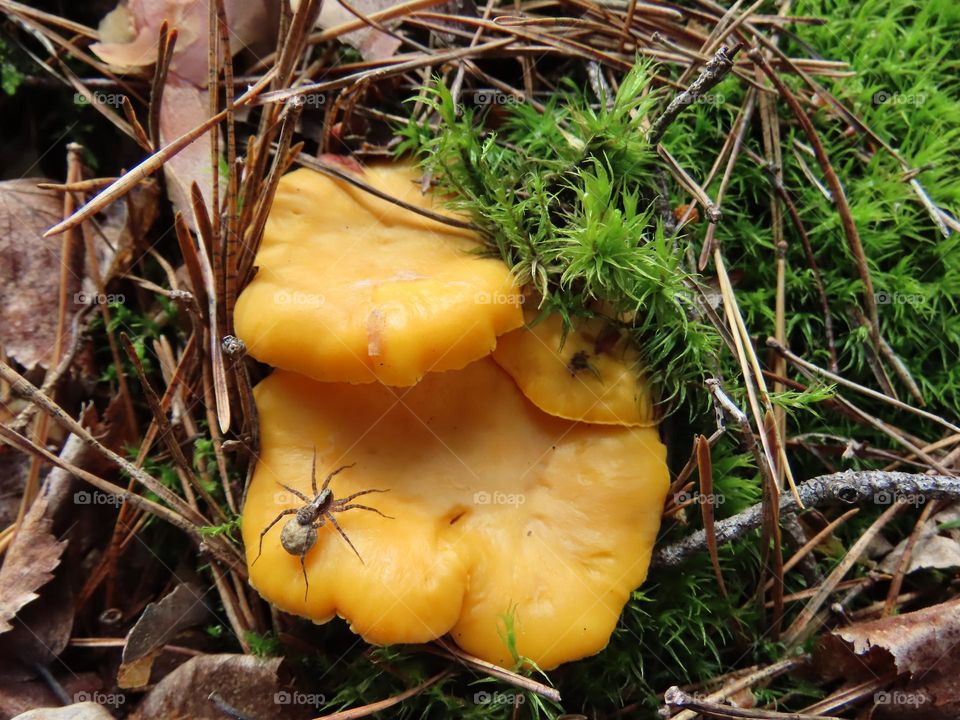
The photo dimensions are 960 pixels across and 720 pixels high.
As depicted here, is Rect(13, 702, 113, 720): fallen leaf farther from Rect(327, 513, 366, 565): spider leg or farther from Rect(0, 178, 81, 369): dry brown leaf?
Rect(0, 178, 81, 369): dry brown leaf

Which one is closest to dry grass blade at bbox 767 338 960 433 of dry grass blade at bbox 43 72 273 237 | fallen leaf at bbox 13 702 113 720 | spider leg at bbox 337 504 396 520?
spider leg at bbox 337 504 396 520

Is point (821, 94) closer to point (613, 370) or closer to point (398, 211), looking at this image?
point (613, 370)

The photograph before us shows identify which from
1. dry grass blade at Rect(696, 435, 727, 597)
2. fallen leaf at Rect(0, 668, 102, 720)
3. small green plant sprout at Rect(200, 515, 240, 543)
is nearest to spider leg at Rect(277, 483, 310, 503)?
small green plant sprout at Rect(200, 515, 240, 543)

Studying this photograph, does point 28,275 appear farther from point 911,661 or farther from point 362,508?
point 911,661

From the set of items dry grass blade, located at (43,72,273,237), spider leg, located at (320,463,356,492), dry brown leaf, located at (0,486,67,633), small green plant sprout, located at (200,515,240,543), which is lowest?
dry brown leaf, located at (0,486,67,633)

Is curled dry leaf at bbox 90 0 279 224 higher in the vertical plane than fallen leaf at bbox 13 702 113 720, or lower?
higher

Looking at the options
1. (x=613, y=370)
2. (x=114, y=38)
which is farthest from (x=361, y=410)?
(x=114, y=38)

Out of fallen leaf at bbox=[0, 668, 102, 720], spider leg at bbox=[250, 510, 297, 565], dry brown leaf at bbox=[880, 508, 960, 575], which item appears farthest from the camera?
dry brown leaf at bbox=[880, 508, 960, 575]

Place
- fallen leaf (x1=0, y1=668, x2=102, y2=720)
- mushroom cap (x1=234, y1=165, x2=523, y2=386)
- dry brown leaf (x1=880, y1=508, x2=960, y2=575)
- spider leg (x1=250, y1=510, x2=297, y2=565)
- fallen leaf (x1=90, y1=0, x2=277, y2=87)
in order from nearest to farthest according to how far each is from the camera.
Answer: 1. mushroom cap (x1=234, y1=165, x2=523, y2=386)
2. spider leg (x1=250, y1=510, x2=297, y2=565)
3. fallen leaf (x1=0, y1=668, x2=102, y2=720)
4. dry brown leaf (x1=880, y1=508, x2=960, y2=575)
5. fallen leaf (x1=90, y1=0, x2=277, y2=87)

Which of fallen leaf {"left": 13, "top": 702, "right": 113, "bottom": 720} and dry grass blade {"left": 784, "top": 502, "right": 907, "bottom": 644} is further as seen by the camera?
dry grass blade {"left": 784, "top": 502, "right": 907, "bottom": 644}
